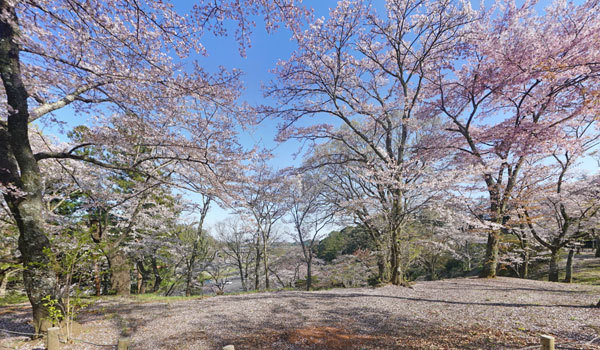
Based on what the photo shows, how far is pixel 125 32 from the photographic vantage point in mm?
4035

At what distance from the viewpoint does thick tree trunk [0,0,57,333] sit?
154 inches

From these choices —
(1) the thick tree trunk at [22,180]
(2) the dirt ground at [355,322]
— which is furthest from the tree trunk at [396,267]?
(1) the thick tree trunk at [22,180]

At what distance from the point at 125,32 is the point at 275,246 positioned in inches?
746

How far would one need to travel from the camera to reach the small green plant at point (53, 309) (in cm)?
371

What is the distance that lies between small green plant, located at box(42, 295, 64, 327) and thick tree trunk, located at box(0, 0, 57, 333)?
95 mm

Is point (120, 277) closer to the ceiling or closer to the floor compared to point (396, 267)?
closer to the floor

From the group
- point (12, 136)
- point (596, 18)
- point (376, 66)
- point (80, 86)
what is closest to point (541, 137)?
point (596, 18)

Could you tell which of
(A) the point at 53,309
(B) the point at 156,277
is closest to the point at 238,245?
(B) the point at 156,277

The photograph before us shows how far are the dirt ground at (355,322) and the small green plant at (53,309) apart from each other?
0.36 meters

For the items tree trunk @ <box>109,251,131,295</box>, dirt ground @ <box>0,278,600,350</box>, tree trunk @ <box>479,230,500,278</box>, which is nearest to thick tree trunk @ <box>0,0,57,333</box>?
dirt ground @ <box>0,278,600,350</box>

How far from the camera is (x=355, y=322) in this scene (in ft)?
14.8

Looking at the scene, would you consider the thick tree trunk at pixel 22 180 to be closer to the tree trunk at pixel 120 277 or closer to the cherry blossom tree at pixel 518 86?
the tree trunk at pixel 120 277

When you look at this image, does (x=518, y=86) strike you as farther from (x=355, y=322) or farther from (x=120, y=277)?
(x=120, y=277)

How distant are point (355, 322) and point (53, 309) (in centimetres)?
523
